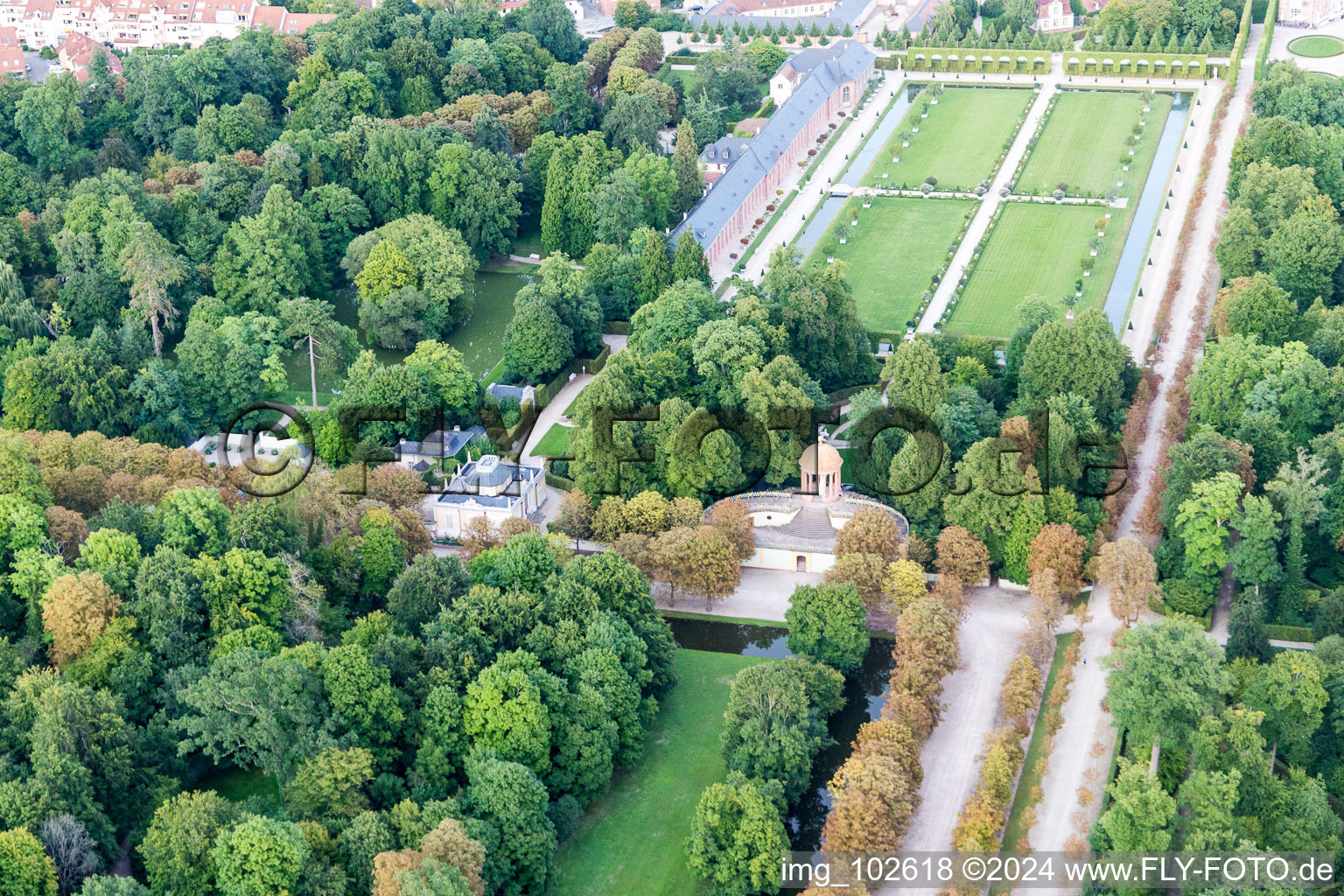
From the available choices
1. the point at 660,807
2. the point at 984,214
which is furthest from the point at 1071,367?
the point at 984,214

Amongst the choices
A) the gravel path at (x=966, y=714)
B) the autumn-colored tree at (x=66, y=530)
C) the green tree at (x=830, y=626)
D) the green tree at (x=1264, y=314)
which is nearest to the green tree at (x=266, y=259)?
the autumn-colored tree at (x=66, y=530)

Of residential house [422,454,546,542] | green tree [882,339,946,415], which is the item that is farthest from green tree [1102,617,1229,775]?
residential house [422,454,546,542]

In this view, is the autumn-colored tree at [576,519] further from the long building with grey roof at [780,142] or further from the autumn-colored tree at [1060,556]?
the long building with grey roof at [780,142]

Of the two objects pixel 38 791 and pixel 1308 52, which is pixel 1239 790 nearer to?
pixel 38 791

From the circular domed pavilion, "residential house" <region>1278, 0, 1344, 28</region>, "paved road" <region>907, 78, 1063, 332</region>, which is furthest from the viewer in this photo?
"residential house" <region>1278, 0, 1344, 28</region>

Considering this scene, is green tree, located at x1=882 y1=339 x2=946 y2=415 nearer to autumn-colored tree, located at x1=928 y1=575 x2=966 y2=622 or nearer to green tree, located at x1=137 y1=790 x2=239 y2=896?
autumn-colored tree, located at x1=928 y1=575 x2=966 y2=622

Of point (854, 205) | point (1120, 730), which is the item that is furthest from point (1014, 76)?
point (1120, 730)

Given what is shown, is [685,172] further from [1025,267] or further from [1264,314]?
[1264,314]
